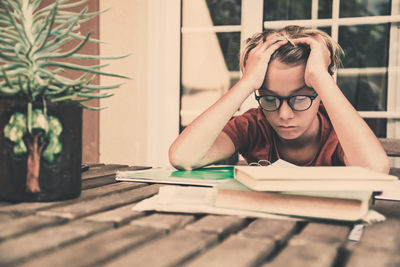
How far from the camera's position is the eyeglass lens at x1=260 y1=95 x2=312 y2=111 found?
1382 millimetres

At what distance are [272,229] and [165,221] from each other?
172 millimetres

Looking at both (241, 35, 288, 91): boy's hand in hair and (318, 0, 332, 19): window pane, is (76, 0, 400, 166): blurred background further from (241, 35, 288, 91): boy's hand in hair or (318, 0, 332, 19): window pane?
(241, 35, 288, 91): boy's hand in hair

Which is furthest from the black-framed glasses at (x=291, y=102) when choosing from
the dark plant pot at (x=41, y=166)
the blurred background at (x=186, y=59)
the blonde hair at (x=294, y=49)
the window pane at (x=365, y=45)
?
the window pane at (x=365, y=45)

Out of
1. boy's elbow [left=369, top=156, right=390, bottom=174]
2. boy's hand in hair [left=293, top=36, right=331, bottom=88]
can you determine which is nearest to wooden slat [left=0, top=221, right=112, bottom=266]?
boy's elbow [left=369, top=156, right=390, bottom=174]

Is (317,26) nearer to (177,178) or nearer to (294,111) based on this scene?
(294,111)

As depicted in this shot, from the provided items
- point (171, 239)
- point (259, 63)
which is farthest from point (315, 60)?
point (171, 239)

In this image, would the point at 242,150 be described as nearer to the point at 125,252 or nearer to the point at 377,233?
the point at 377,233

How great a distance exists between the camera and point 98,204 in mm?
762

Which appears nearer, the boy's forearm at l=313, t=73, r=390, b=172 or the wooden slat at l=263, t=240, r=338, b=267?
the wooden slat at l=263, t=240, r=338, b=267

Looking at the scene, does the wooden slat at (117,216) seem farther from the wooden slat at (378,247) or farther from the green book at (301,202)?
the wooden slat at (378,247)

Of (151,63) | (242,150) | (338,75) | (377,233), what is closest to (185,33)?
(151,63)

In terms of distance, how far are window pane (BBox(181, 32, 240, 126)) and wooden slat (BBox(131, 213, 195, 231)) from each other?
7.14 ft

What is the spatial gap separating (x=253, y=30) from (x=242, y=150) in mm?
1226

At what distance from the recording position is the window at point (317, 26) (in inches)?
99.7
